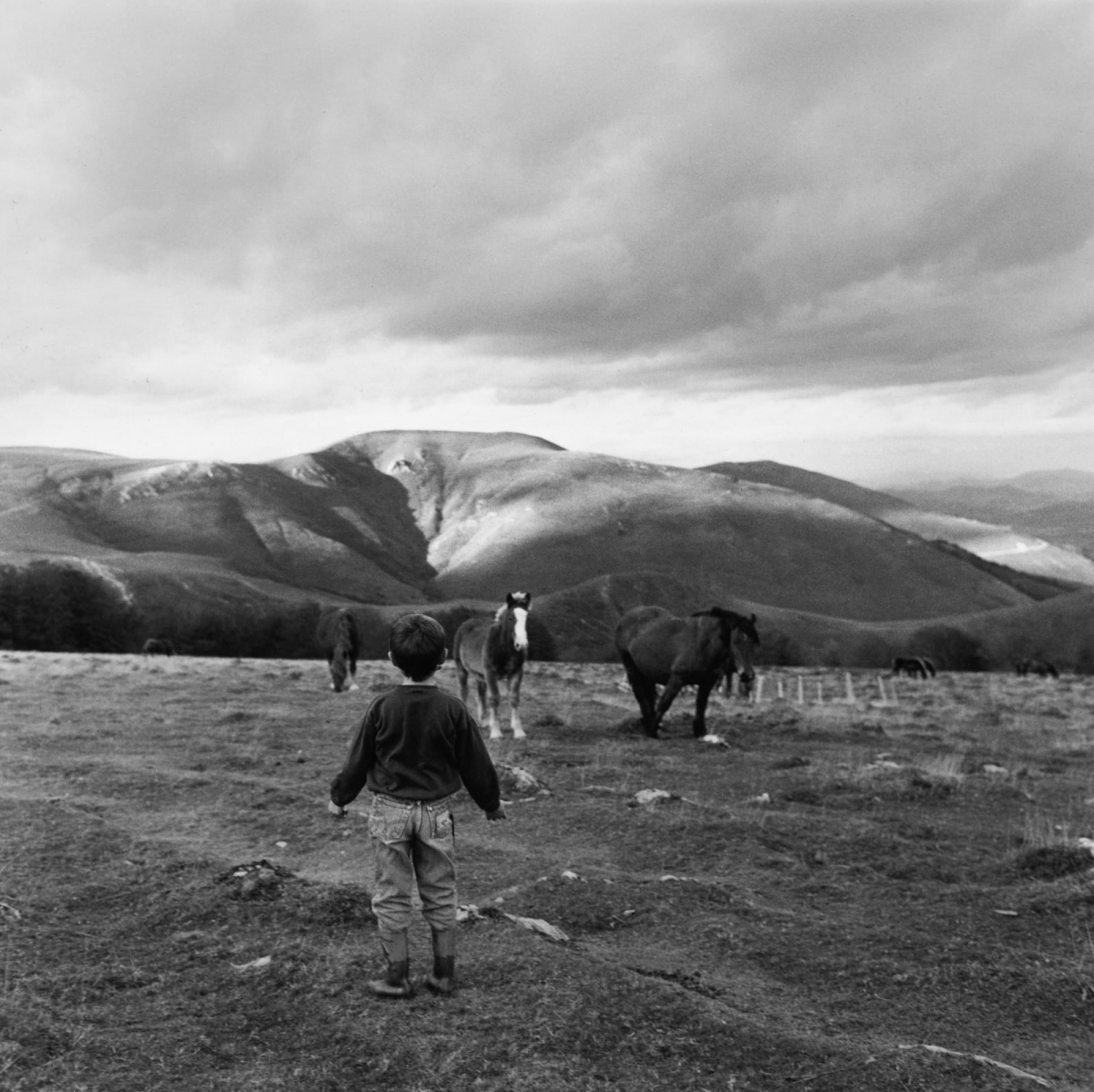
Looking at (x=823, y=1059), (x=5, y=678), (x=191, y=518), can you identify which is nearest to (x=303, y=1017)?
(x=823, y=1059)

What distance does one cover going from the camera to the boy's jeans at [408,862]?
6.14 metres

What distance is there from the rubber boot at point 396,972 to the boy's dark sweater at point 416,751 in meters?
0.87

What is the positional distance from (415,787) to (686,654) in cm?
1285

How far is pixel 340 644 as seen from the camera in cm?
2562

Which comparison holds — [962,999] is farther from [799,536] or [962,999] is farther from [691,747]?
[799,536]

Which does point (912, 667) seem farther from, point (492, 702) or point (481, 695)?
point (492, 702)

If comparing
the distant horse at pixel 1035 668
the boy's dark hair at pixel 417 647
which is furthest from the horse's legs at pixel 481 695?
the distant horse at pixel 1035 668

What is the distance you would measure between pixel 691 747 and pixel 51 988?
42.0 feet

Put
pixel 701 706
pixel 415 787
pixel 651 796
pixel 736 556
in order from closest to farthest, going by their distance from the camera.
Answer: pixel 415 787
pixel 651 796
pixel 701 706
pixel 736 556

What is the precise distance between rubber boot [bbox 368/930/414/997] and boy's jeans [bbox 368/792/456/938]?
0.08 meters

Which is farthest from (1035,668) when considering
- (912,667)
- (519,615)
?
(519,615)

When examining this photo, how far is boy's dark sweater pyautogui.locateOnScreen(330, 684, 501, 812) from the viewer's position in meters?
6.23

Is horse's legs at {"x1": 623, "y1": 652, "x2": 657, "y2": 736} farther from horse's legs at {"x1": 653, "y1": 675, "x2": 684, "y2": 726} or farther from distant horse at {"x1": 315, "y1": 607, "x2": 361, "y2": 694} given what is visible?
distant horse at {"x1": 315, "y1": 607, "x2": 361, "y2": 694}

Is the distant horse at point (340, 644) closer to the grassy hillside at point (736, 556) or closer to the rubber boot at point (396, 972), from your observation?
the rubber boot at point (396, 972)
